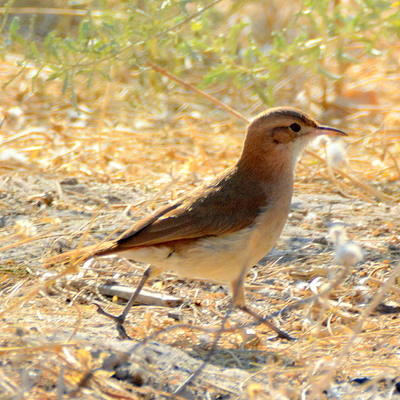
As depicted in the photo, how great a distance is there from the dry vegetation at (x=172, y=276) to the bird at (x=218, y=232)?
0.89ft

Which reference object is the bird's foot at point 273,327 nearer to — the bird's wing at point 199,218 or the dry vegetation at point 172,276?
the dry vegetation at point 172,276

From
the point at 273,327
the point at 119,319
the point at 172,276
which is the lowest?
the point at 172,276

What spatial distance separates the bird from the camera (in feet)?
12.7

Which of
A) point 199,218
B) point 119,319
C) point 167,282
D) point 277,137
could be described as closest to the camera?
point 119,319

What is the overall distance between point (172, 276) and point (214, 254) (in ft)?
3.07

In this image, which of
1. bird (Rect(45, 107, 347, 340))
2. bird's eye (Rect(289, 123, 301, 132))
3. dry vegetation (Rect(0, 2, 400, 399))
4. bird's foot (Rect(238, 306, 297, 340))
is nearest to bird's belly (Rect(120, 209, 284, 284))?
bird (Rect(45, 107, 347, 340))

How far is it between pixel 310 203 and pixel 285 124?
1.37 meters

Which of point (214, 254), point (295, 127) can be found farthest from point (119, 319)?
point (295, 127)

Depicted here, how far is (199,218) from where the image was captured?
3.95 metres

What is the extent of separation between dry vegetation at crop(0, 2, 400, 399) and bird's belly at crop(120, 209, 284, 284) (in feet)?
1.07

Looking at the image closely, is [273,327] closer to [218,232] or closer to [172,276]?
[218,232]

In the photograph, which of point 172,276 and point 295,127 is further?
point 172,276

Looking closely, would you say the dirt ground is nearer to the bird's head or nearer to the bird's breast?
the bird's breast

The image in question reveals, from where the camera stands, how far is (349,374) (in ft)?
10.4
